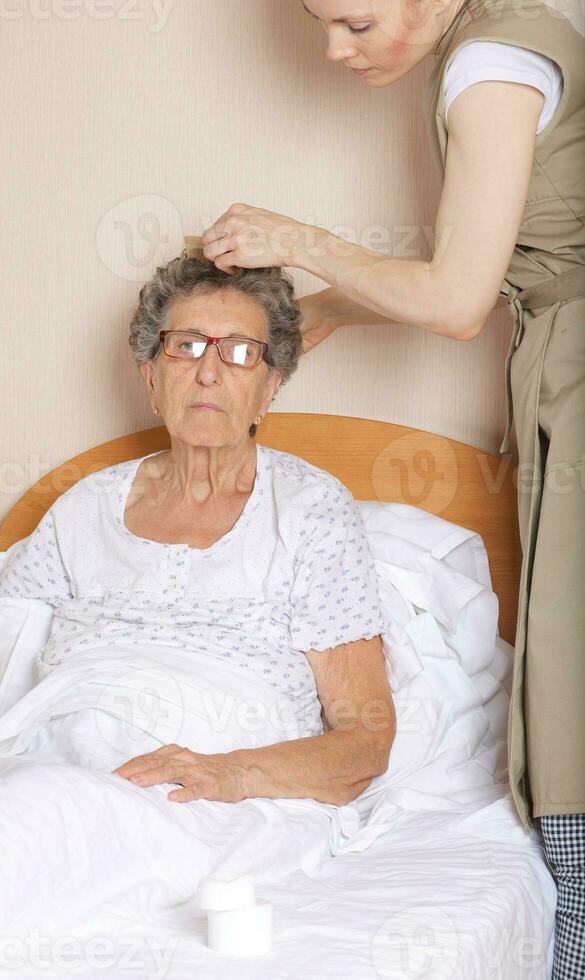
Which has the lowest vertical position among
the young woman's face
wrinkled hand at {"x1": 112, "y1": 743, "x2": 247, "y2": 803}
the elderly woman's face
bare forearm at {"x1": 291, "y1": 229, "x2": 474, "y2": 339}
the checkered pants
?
the checkered pants

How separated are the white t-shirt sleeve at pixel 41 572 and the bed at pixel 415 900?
624 millimetres

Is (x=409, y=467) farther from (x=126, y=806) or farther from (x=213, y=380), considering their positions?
(x=126, y=806)

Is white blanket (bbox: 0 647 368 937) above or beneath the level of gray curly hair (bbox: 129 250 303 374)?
beneath

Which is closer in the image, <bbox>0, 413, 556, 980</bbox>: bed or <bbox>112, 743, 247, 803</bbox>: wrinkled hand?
<bbox>0, 413, 556, 980</bbox>: bed

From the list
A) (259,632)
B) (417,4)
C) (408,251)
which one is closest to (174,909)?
(259,632)

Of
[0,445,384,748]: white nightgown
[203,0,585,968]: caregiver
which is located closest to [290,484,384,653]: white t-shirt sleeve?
[0,445,384,748]: white nightgown

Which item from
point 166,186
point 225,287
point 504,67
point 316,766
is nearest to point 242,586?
point 316,766

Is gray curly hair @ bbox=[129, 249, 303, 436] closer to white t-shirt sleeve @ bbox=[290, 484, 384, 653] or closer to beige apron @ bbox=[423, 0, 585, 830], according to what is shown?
white t-shirt sleeve @ bbox=[290, 484, 384, 653]

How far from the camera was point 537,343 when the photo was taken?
4.85 ft

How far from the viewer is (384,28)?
1418 mm

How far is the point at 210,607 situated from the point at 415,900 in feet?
1.81

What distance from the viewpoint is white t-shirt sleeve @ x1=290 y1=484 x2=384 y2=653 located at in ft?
5.19

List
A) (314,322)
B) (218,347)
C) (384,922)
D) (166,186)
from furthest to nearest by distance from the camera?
(166,186)
(314,322)
(218,347)
(384,922)

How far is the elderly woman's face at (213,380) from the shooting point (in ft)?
5.61
